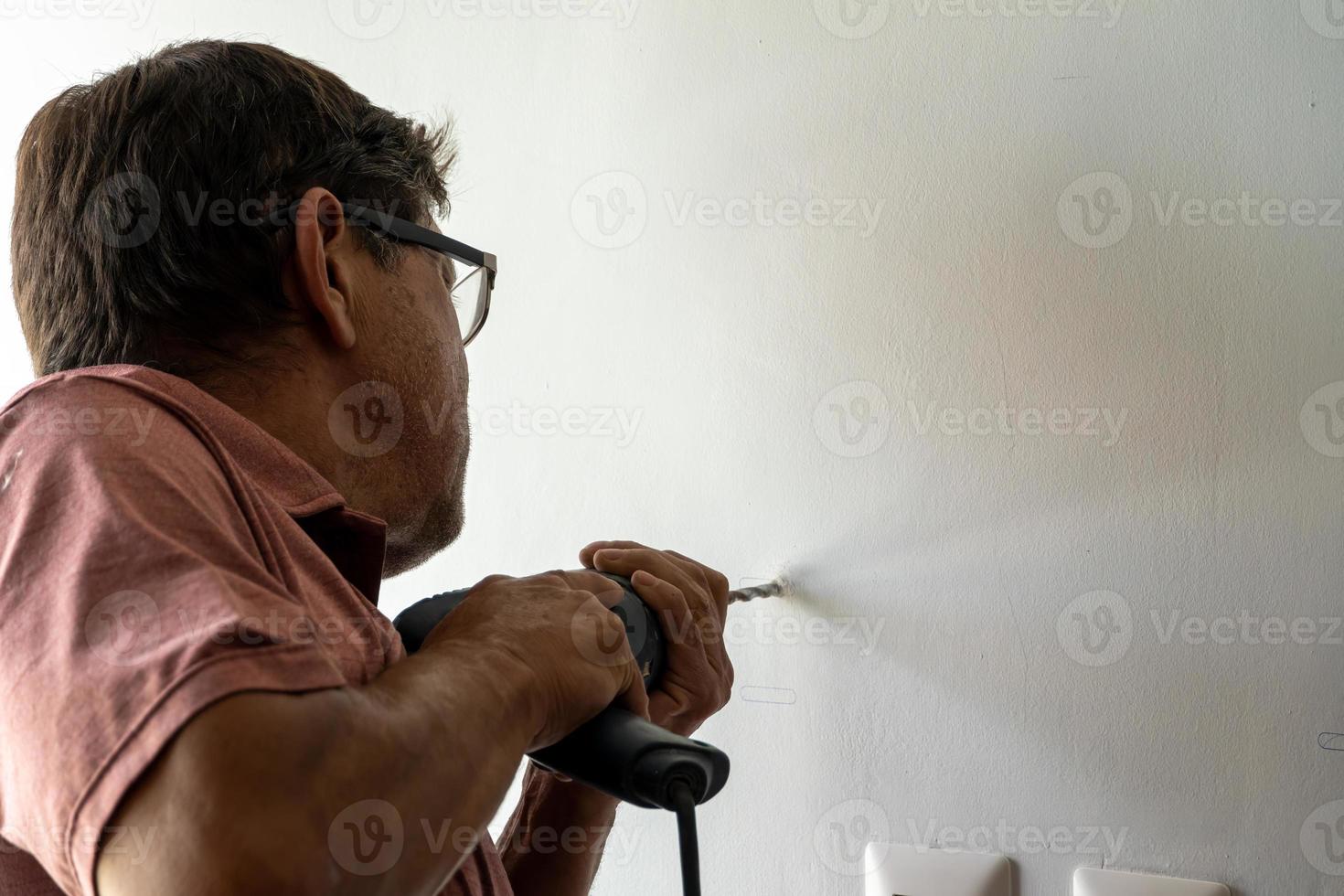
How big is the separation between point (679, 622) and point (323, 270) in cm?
35

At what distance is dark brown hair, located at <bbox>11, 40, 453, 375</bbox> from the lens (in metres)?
0.65

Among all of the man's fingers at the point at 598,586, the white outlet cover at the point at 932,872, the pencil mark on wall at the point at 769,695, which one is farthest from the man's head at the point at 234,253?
the white outlet cover at the point at 932,872

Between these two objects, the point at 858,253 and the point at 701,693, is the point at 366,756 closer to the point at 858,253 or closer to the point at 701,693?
the point at 701,693

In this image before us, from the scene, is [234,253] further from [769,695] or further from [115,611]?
[769,695]

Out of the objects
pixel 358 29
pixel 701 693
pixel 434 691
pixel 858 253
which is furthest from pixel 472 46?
pixel 434 691

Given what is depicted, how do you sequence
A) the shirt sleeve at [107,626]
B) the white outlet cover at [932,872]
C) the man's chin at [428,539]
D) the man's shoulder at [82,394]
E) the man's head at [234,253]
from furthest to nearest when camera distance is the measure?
the white outlet cover at [932,872] → the man's chin at [428,539] → the man's head at [234,253] → the man's shoulder at [82,394] → the shirt sleeve at [107,626]

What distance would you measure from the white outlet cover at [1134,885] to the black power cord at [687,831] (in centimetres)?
42

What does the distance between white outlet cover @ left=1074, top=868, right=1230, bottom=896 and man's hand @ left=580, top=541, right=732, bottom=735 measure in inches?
12.5

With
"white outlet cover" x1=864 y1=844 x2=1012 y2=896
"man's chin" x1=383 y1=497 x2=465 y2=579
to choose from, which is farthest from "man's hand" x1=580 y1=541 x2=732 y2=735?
"white outlet cover" x1=864 y1=844 x2=1012 y2=896

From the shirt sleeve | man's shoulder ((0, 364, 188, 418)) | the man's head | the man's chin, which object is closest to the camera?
the shirt sleeve

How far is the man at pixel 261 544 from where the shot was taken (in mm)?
379

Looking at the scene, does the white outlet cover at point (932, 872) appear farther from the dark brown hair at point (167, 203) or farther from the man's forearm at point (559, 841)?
the dark brown hair at point (167, 203)

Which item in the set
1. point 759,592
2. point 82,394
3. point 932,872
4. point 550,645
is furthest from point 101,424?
point 932,872

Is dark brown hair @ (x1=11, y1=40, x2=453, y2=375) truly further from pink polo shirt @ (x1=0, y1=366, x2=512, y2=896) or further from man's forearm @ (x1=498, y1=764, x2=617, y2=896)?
man's forearm @ (x1=498, y1=764, x2=617, y2=896)
